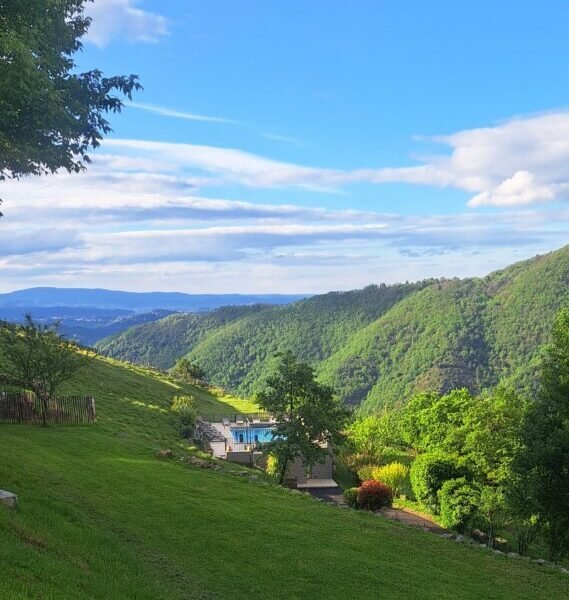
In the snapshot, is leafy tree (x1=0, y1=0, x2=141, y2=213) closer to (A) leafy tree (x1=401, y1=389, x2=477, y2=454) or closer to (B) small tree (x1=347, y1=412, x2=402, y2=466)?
(B) small tree (x1=347, y1=412, x2=402, y2=466)

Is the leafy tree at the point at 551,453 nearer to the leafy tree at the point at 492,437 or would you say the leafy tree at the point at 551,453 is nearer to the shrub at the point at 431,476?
the shrub at the point at 431,476

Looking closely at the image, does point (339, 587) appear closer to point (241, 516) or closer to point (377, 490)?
point (241, 516)

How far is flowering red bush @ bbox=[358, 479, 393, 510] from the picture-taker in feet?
79.5

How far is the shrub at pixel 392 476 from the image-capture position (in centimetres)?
3431

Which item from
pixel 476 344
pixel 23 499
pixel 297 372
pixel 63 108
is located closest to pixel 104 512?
pixel 23 499

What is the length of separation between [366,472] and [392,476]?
1.94 metres

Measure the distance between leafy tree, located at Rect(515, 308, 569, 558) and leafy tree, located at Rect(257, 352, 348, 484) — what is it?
26.7 feet

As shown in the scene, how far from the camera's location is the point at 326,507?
647 inches

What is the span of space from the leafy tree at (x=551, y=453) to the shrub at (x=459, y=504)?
693cm

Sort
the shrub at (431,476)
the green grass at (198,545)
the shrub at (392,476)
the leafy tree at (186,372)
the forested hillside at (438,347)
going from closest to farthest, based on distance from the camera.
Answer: the green grass at (198,545) → the shrub at (431,476) → the shrub at (392,476) → the leafy tree at (186,372) → the forested hillside at (438,347)

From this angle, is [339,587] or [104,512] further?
[104,512]

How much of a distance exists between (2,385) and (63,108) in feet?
64.0

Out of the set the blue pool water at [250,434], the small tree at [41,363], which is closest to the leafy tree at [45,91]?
the small tree at [41,363]

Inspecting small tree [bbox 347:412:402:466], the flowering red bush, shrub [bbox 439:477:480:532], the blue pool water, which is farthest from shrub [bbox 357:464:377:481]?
the flowering red bush
